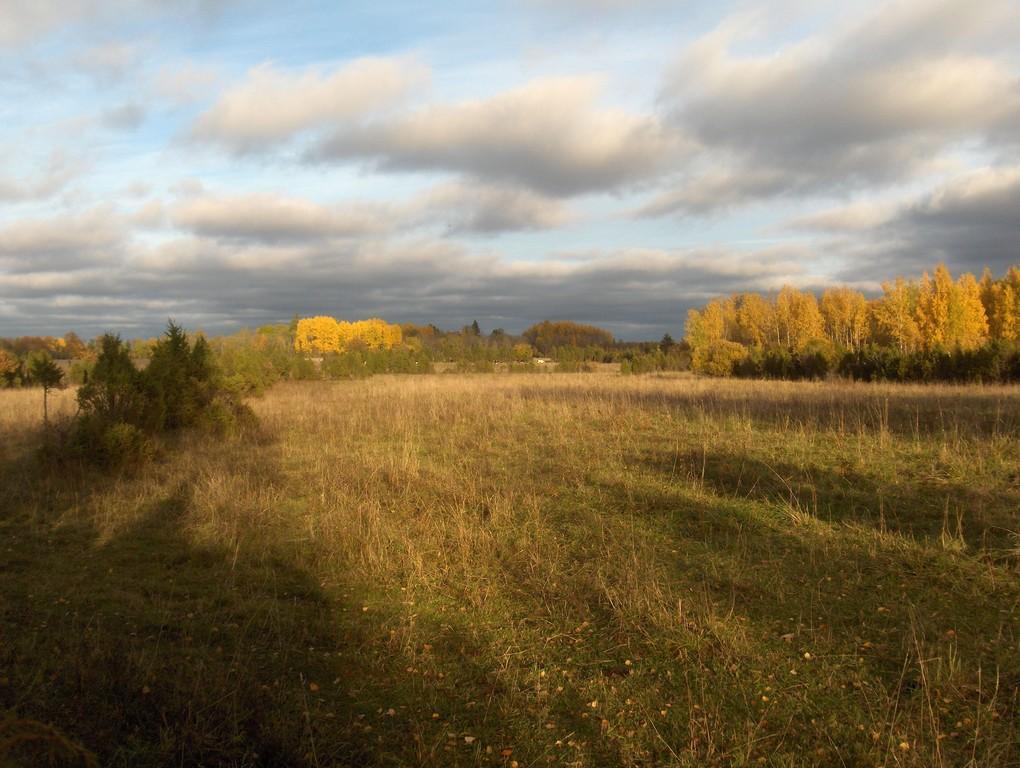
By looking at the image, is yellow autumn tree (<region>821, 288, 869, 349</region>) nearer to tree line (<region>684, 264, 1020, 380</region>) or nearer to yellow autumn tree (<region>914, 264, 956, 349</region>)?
tree line (<region>684, 264, 1020, 380</region>)

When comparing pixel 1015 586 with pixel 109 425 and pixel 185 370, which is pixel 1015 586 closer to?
pixel 109 425

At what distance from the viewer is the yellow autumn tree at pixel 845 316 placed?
6394cm

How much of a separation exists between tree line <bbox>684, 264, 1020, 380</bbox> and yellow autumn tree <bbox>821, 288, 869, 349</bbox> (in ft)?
0.37

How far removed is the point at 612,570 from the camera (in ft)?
17.2

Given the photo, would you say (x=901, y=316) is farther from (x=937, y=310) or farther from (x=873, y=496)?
(x=873, y=496)

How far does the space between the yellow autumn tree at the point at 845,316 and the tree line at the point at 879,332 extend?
111 mm

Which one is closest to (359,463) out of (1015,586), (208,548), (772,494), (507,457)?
(507,457)

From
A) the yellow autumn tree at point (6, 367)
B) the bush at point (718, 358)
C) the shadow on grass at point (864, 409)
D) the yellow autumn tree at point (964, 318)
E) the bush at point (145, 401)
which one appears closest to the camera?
the bush at point (145, 401)

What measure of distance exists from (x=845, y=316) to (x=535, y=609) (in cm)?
7430

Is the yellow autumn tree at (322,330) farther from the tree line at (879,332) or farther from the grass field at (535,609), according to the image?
the grass field at (535,609)

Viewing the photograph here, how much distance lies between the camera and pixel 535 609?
4699 mm

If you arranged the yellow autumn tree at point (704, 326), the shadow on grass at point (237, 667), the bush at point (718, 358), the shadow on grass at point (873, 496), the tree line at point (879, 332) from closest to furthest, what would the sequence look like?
the shadow on grass at point (237, 667), the shadow on grass at point (873, 496), the tree line at point (879, 332), the bush at point (718, 358), the yellow autumn tree at point (704, 326)

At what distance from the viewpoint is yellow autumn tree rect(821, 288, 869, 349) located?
63.9 metres

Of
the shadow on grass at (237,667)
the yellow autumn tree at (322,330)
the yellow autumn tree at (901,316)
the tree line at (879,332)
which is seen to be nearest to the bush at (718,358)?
the tree line at (879,332)
